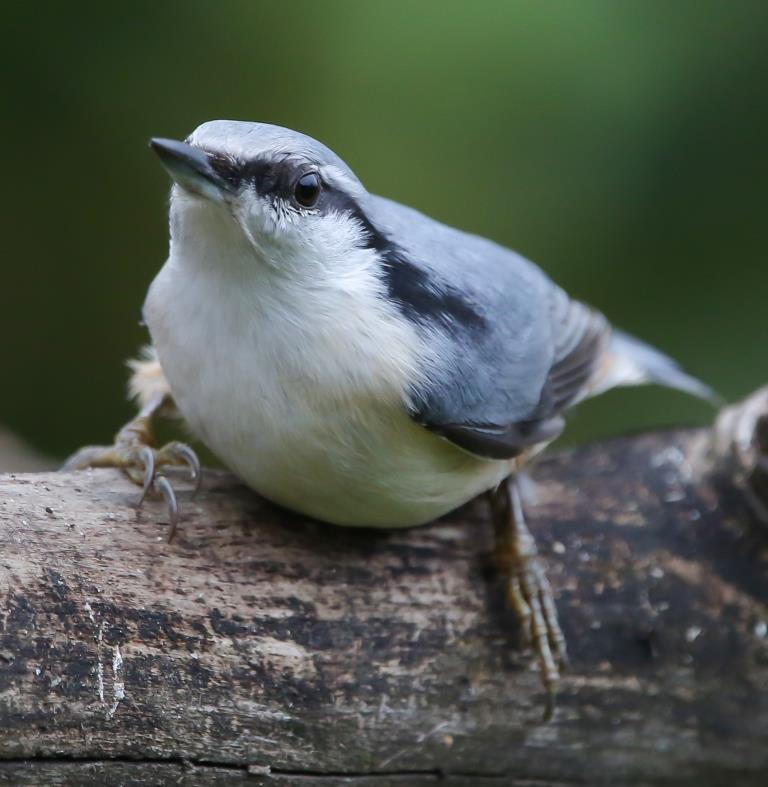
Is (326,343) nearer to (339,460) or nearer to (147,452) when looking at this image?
(339,460)

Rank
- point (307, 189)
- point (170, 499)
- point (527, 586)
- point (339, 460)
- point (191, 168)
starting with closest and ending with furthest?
point (191, 168) < point (307, 189) < point (339, 460) < point (170, 499) < point (527, 586)

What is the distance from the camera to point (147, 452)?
A: 2209mm

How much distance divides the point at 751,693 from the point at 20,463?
2505 mm

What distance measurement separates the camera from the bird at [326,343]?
5.95 feet

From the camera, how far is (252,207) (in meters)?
1.77

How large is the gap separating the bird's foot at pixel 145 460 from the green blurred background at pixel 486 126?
1.72 metres

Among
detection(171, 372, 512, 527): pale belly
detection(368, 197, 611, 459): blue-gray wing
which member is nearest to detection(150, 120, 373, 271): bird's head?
detection(368, 197, 611, 459): blue-gray wing

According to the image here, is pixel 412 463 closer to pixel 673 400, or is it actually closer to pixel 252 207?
pixel 252 207

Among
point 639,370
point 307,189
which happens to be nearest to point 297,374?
point 307,189

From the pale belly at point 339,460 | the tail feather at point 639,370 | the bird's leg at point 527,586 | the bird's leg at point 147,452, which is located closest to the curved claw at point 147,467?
the bird's leg at point 147,452

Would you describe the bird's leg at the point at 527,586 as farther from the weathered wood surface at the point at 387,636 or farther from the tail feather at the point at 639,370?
the tail feather at the point at 639,370

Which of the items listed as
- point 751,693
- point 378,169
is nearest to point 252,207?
point 751,693

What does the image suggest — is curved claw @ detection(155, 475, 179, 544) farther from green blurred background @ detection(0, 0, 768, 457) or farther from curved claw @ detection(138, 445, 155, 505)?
green blurred background @ detection(0, 0, 768, 457)

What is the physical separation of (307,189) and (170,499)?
2.22ft
